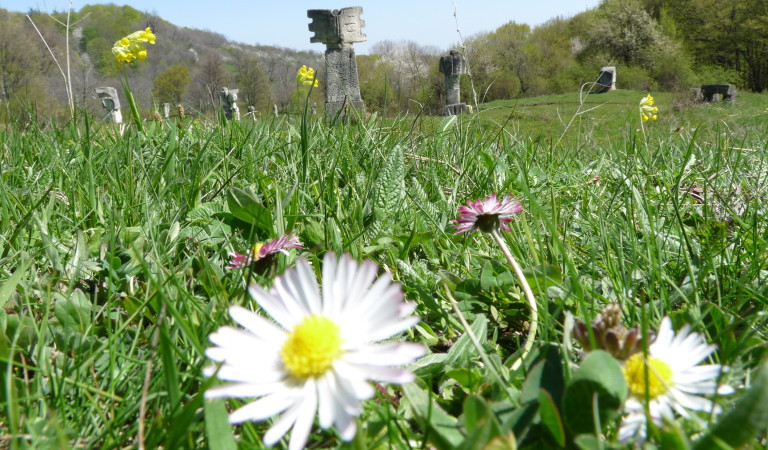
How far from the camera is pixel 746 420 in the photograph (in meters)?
0.45

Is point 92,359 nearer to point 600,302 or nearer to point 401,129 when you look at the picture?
point 600,302

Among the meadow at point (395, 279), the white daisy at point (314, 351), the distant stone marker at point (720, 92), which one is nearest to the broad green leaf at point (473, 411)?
the meadow at point (395, 279)

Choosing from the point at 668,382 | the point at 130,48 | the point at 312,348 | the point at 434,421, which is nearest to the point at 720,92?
the point at 130,48

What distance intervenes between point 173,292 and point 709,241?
3.70ft

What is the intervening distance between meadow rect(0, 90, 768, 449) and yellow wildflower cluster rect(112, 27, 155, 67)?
0.53 m

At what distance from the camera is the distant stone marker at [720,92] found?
83.2ft

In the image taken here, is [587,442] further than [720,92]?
No

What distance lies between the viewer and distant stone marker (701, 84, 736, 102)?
25.4 m

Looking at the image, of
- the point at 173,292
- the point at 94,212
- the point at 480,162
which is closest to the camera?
the point at 173,292

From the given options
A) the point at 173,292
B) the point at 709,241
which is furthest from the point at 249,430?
the point at 709,241

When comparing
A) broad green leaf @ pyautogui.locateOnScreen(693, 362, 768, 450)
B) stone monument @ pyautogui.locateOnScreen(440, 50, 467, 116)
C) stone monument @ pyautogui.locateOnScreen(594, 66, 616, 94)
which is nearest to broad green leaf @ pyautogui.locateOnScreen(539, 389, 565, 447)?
broad green leaf @ pyautogui.locateOnScreen(693, 362, 768, 450)

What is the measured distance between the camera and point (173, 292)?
1020mm

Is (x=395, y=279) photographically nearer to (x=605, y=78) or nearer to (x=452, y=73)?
(x=452, y=73)

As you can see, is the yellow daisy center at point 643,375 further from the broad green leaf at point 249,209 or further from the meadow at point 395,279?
the broad green leaf at point 249,209
